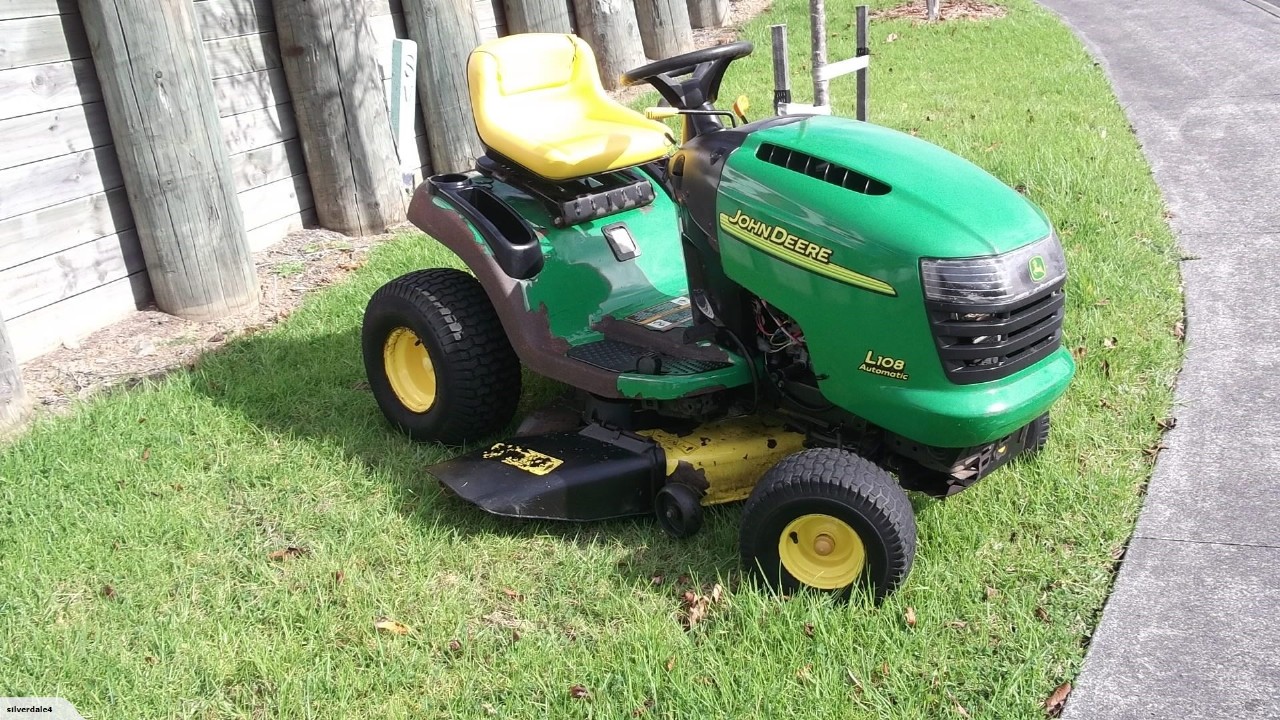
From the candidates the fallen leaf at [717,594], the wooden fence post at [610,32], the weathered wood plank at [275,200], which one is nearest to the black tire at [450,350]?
the fallen leaf at [717,594]

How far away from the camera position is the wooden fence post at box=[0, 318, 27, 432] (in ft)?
13.0

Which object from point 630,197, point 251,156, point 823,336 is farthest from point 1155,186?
point 251,156

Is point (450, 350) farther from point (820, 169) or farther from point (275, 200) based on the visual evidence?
point (275, 200)

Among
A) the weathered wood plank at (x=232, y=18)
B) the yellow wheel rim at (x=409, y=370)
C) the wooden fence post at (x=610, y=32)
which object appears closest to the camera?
the yellow wheel rim at (x=409, y=370)

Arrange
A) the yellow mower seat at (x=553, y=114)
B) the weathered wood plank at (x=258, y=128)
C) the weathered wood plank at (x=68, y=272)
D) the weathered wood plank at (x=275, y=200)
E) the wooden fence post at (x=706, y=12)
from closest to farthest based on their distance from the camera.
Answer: the yellow mower seat at (x=553, y=114), the weathered wood plank at (x=68, y=272), the weathered wood plank at (x=258, y=128), the weathered wood plank at (x=275, y=200), the wooden fence post at (x=706, y=12)

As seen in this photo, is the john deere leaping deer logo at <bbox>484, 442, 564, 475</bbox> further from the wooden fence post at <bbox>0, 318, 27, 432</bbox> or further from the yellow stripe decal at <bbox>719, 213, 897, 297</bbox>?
the wooden fence post at <bbox>0, 318, 27, 432</bbox>

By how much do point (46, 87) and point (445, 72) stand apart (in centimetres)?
228

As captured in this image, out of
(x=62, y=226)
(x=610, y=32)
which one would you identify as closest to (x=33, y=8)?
(x=62, y=226)

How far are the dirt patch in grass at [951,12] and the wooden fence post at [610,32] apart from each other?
144 inches

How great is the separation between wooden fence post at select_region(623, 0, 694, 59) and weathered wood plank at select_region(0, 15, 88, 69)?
17.6 ft

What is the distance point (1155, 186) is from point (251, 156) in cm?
460

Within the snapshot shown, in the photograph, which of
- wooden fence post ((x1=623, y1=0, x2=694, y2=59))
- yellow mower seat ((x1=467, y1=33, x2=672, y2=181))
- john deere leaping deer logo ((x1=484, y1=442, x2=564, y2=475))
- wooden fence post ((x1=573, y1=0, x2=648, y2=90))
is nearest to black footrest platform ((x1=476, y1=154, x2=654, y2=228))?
yellow mower seat ((x1=467, y1=33, x2=672, y2=181))

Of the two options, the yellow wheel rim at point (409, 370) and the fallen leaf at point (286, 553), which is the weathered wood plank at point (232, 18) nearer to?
the yellow wheel rim at point (409, 370)

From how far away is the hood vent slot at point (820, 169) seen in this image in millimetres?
2814
